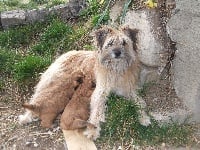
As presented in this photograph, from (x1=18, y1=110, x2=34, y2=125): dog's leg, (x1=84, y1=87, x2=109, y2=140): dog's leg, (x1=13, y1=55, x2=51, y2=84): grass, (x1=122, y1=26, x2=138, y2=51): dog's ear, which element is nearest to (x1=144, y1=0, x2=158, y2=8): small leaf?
→ (x1=122, y1=26, x2=138, y2=51): dog's ear

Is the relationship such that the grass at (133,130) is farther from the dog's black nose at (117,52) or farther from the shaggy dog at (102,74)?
the dog's black nose at (117,52)

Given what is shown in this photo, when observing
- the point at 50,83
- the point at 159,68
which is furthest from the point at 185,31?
the point at 50,83

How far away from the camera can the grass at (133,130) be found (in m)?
6.93

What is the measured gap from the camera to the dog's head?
6699mm

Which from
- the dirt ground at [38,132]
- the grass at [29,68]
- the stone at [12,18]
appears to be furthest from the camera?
the stone at [12,18]

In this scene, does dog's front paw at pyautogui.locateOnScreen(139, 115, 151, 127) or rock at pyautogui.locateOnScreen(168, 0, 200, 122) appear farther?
dog's front paw at pyautogui.locateOnScreen(139, 115, 151, 127)

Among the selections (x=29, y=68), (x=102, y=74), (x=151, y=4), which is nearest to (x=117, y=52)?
(x=102, y=74)

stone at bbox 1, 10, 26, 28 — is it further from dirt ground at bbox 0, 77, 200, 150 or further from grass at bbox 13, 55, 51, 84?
dirt ground at bbox 0, 77, 200, 150

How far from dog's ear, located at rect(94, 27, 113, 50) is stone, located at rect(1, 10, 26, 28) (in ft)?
8.63

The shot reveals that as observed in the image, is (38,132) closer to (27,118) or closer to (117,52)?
(27,118)

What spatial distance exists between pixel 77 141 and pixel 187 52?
1.71m

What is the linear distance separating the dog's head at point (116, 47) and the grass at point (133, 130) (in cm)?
54

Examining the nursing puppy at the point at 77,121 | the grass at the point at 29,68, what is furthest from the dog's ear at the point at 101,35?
the grass at the point at 29,68

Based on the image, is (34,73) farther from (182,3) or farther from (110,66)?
(182,3)
